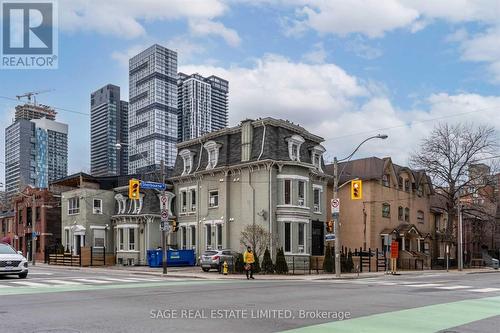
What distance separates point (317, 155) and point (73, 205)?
25548 mm

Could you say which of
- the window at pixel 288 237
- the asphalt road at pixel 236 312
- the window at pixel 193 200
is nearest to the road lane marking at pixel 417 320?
the asphalt road at pixel 236 312

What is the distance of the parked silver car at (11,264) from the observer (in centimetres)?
2314

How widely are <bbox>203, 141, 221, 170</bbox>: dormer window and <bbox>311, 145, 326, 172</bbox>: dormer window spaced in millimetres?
7739

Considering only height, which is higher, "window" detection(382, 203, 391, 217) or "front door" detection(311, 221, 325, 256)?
"window" detection(382, 203, 391, 217)

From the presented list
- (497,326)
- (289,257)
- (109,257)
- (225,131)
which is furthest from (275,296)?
(109,257)

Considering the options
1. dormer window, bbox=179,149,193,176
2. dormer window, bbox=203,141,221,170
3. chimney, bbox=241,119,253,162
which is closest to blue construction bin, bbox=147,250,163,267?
dormer window, bbox=203,141,221,170

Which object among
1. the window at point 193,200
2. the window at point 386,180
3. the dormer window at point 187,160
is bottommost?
the window at point 193,200

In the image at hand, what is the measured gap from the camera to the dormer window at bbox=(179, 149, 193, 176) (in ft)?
153

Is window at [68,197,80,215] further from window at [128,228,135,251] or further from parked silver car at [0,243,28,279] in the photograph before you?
parked silver car at [0,243,28,279]

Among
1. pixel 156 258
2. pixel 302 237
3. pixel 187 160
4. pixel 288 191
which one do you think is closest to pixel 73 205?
pixel 187 160

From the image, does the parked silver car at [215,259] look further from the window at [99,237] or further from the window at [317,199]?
the window at [99,237]

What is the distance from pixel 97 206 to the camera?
2080 inches

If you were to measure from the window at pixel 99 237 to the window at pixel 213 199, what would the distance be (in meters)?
14.6

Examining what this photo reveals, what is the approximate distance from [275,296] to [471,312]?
5665mm
